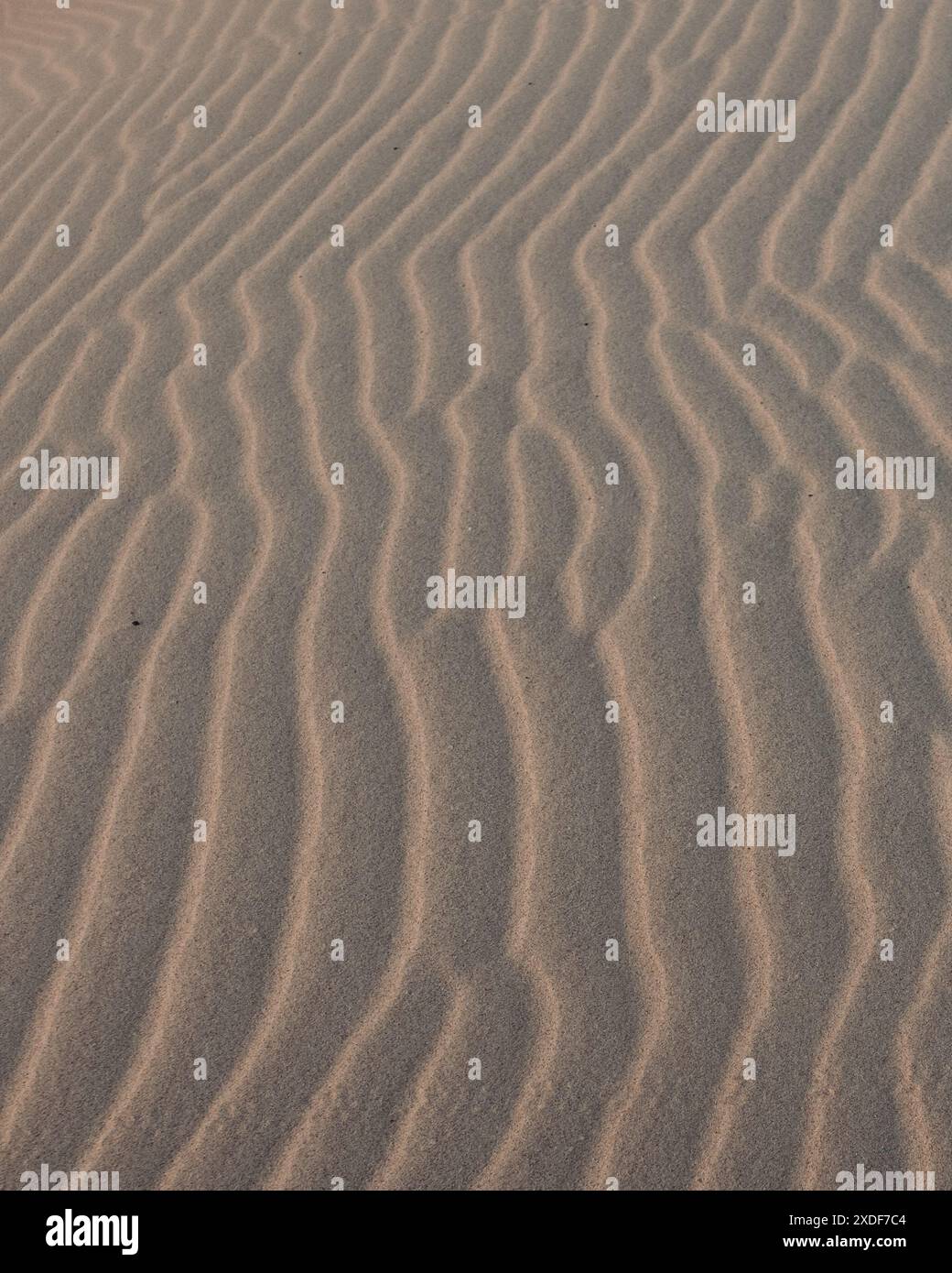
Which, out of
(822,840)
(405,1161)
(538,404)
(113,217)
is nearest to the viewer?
(405,1161)

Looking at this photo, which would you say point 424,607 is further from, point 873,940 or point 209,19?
point 209,19

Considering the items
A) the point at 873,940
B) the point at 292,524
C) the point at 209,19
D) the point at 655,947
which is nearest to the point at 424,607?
the point at 292,524

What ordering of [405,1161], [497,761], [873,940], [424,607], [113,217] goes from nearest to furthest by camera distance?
[405,1161] → [873,940] → [497,761] → [424,607] → [113,217]

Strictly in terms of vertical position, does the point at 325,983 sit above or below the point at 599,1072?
above

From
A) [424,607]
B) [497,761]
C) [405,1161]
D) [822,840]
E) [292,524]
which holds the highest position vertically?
[292,524]

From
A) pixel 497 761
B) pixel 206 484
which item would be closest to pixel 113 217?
pixel 206 484

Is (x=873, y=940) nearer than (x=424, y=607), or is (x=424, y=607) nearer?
(x=873, y=940)
